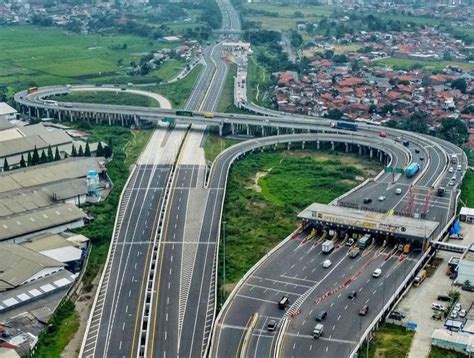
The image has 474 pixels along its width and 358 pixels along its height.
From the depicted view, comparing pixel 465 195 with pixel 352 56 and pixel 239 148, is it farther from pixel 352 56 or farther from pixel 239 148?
pixel 352 56

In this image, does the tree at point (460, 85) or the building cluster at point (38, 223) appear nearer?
the building cluster at point (38, 223)

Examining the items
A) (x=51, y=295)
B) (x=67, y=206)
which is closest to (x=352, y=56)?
(x=67, y=206)

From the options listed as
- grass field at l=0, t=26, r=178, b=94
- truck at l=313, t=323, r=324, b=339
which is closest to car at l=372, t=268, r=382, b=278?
truck at l=313, t=323, r=324, b=339

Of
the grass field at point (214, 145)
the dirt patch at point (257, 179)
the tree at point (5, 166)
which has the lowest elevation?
the grass field at point (214, 145)

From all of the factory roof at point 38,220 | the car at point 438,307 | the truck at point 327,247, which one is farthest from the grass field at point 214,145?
the car at point 438,307

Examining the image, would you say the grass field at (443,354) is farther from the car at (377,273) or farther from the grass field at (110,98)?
the grass field at (110,98)

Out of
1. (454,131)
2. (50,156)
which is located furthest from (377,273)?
(454,131)

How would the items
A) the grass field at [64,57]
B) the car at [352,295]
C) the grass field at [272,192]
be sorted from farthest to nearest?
the grass field at [64,57], the grass field at [272,192], the car at [352,295]

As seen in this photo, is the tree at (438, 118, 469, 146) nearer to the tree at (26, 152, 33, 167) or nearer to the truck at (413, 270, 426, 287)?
the truck at (413, 270, 426, 287)
